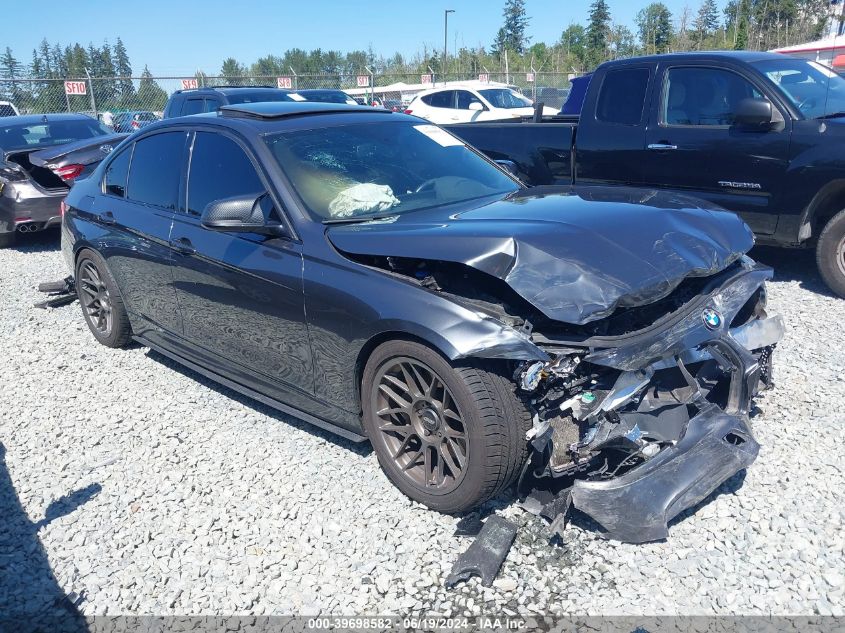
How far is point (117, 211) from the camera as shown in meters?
4.85

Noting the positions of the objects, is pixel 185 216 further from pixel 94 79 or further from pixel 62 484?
pixel 94 79

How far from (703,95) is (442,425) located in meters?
4.76

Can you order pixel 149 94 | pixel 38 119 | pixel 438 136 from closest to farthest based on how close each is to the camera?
pixel 438 136
pixel 38 119
pixel 149 94

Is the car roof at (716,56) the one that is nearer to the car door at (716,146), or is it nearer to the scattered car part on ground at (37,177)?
the car door at (716,146)

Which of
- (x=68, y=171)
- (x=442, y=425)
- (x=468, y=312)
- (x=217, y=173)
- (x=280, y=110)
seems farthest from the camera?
(x=68, y=171)

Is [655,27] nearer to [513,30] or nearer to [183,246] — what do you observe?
[513,30]

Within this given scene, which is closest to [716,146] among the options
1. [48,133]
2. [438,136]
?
[438,136]

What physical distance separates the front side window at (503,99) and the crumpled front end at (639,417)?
50.7ft

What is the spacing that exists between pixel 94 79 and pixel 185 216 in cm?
1843

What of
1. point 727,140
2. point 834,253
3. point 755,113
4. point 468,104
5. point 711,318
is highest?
point 468,104

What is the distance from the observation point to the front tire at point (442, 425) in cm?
281

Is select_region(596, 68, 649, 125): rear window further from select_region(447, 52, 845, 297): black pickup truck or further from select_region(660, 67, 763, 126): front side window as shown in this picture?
select_region(660, 67, 763, 126): front side window

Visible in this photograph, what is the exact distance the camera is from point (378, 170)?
3.88 meters

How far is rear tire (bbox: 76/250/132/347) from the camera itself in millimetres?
5109
